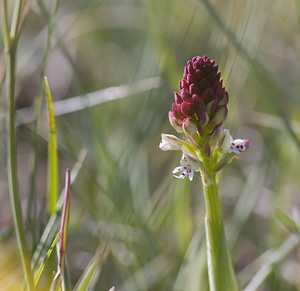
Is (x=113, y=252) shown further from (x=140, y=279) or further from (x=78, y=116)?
(x=78, y=116)

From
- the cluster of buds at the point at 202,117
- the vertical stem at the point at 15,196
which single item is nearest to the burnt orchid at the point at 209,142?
the cluster of buds at the point at 202,117

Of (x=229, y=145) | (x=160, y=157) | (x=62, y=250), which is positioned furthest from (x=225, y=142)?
(x=160, y=157)

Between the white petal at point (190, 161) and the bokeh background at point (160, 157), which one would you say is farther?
the bokeh background at point (160, 157)

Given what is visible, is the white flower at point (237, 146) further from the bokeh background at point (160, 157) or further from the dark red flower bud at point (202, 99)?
the bokeh background at point (160, 157)

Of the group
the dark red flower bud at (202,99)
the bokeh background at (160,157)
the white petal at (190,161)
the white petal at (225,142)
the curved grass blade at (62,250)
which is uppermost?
the bokeh background at (160,157)

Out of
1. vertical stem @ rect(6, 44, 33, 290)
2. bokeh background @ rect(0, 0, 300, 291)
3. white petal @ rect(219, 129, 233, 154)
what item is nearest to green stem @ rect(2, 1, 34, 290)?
vertical stem @ rect(6, 44, 33, 290)

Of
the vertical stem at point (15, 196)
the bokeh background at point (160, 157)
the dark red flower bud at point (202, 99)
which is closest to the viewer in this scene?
the dark red flower bud at point (202, 99)

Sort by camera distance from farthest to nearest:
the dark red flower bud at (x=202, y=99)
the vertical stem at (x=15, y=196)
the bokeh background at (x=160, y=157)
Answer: the bokeh background at (x=160, y=157)
the vertical stem at (x=15, y=196)
the dark red flower bud at (x=202, y=99)

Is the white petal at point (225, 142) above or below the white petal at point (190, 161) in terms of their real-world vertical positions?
above
